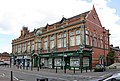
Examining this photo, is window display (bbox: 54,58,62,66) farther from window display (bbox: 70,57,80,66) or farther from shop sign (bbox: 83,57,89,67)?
shop sign (bbox: 83,57,89,67)

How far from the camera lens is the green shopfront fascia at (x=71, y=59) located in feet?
136

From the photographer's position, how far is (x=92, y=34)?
45844 mm

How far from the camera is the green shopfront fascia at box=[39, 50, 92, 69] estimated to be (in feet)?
136

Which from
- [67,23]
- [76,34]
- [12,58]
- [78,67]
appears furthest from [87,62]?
Result: [12,58]

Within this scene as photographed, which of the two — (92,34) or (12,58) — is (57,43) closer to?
(92,34)

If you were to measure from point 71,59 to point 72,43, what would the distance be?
356 centimetres

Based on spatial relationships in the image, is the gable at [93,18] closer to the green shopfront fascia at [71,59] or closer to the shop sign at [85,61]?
the green shopfront fascia at [71,59]

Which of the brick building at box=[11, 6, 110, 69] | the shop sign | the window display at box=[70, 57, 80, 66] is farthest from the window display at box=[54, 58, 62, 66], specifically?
the shop sign

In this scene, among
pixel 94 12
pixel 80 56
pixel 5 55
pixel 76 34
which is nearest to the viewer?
pixel 80 56

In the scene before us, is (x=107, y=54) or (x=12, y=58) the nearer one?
(x=107, y=54)

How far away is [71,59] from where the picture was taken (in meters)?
44.0

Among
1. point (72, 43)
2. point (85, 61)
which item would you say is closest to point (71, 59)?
point (85, 61)

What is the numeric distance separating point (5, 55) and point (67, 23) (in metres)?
68.9

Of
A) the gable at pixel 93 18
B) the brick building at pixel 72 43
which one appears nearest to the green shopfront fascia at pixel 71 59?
the brick building at pixel 72 43
